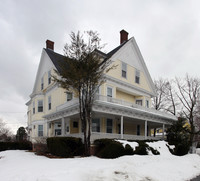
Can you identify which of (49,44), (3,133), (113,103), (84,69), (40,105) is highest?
(49,44)

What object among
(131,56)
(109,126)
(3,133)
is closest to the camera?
(109,126)

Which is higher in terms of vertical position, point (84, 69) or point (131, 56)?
point (131, 56)

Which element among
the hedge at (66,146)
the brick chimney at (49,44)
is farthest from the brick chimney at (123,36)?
the hedge at (66,146)

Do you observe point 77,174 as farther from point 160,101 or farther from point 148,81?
point 160,101

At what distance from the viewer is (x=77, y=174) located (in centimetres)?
664

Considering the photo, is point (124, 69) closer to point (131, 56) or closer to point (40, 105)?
point (131, 56)

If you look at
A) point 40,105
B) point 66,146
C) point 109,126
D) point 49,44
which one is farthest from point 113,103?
point 49,44

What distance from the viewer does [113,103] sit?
14.7 meters

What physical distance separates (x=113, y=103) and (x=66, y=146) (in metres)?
5.10

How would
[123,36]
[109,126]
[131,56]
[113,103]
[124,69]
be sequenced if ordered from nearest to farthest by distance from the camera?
[113,103] → [109,126] → [124,69] → [131,56] → [123,36]

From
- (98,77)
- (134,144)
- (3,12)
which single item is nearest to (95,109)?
(98,77)

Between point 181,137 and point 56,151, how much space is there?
41.7 feet

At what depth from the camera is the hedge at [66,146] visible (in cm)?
1206

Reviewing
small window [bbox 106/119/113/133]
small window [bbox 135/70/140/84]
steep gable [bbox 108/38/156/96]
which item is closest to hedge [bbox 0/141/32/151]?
small window [bbox 106/119/113/133]
